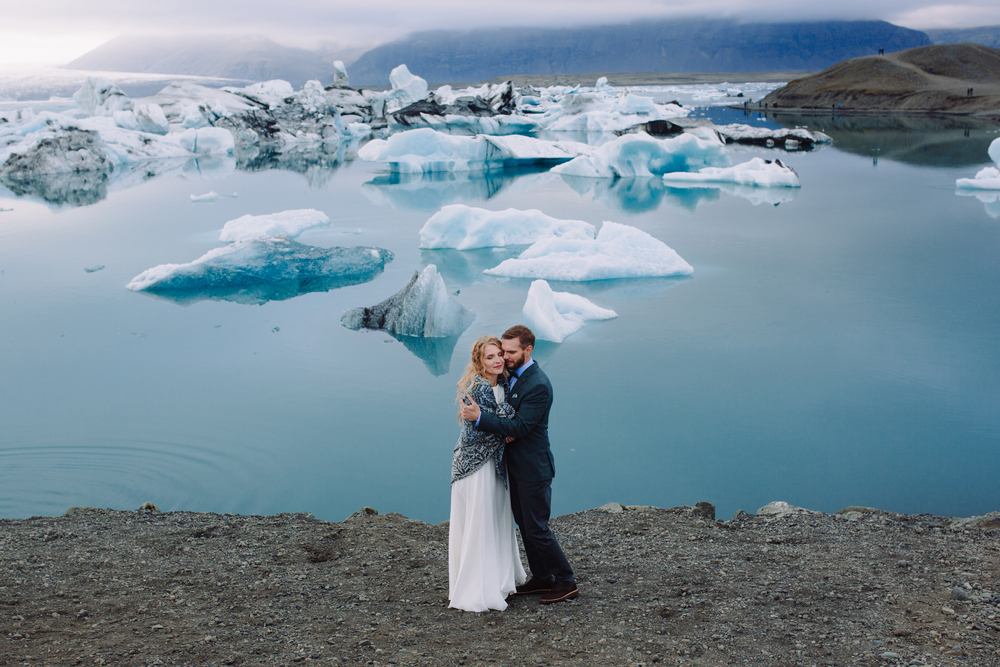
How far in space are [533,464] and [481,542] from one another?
344mm

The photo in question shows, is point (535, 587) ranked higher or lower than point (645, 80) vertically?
lower

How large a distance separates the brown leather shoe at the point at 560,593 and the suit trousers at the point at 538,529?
0.02m

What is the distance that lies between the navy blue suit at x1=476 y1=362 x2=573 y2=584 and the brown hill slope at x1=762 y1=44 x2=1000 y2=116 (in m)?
39.8

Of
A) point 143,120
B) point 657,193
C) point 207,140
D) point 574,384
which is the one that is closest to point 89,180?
point 207,140

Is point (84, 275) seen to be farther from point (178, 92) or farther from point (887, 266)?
point (178, 92)

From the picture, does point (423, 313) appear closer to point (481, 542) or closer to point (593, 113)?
point (481, 542)

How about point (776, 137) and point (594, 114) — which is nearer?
point (776, 137)

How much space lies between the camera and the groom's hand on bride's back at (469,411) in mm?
2561

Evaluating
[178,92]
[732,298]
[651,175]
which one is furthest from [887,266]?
[178,92]

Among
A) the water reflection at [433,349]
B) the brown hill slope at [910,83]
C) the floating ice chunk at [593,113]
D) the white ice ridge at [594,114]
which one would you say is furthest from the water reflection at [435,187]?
the brown hill slope at [910,83]

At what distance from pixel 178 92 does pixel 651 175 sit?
89.7 ft

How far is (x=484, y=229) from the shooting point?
36.1 feet

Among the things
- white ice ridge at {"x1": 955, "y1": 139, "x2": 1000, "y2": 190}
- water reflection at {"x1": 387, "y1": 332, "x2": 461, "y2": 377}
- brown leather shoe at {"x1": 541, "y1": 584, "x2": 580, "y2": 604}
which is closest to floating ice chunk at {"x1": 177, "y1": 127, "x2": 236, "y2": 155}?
water reflection at {"x1": 387, "y1": 332, "x2": 461, "y2": 377}

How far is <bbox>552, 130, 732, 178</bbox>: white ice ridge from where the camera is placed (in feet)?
59.9
